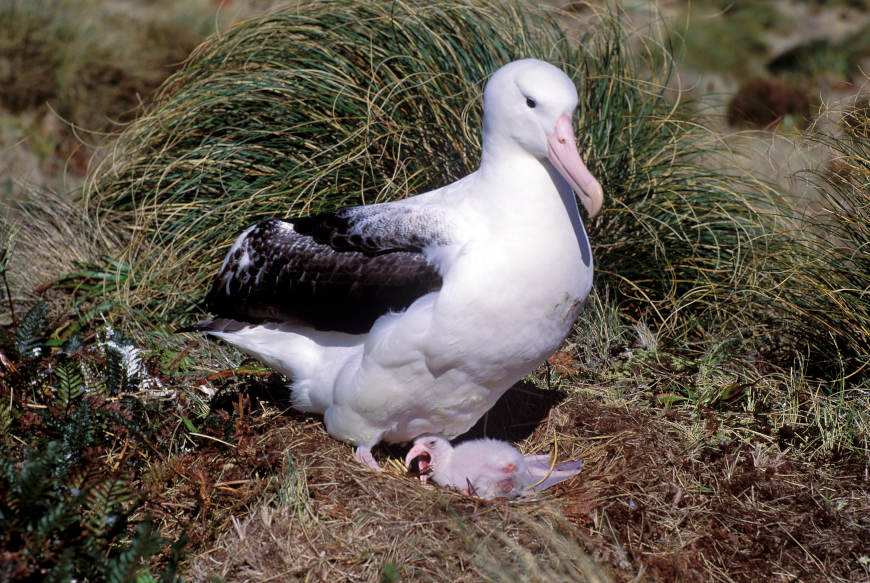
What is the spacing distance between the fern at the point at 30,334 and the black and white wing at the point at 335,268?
3.03 ft

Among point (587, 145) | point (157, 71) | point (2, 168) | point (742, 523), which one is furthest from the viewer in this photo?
point (157, 71)

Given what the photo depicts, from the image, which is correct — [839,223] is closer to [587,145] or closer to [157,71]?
[587,145]

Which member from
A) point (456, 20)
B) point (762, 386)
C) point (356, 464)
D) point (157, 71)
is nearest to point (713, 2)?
point (157, 71)

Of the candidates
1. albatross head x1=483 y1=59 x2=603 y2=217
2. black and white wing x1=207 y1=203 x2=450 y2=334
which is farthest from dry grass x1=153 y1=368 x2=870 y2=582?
albatross head x1=483 y1=59 x2=603 y2=217

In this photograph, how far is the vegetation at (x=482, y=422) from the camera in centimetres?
310

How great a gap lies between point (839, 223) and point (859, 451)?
1207mm

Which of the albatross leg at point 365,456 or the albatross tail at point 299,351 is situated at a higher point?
the albatross tail at point 299,351

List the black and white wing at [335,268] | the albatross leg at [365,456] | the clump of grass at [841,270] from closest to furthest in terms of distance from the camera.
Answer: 1. the black and white wing at [335,268]
2. the albatross leg at [365,456]
3. the clump of grass at [841,270]

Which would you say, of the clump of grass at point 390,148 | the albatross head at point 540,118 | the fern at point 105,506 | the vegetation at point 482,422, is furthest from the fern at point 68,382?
the albatross head at point 540,118

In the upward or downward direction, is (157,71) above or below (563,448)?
above

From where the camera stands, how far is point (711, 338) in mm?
4418

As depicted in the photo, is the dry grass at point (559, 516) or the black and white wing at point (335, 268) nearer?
the dry grass at point (559, 516)

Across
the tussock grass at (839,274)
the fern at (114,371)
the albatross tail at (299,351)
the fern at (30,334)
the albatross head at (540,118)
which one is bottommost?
the tussock grass at (839,274)

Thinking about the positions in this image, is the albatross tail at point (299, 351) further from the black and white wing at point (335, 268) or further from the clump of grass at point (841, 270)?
the clump of grass at point (841, 270)
